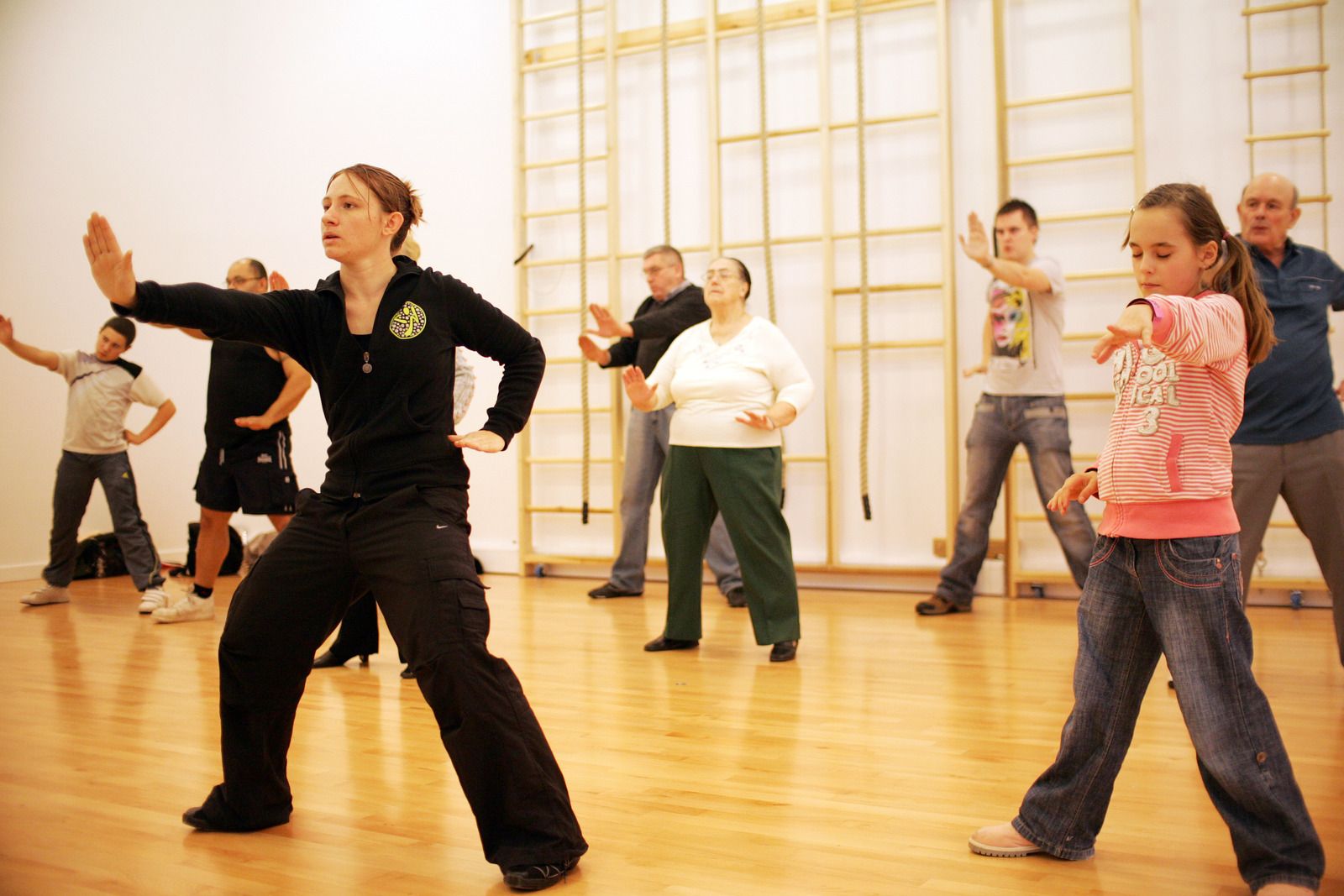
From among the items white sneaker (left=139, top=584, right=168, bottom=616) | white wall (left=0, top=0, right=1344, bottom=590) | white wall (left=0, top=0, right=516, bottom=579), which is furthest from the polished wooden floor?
white wall (left=0, top=0, right=516, bottom=579)

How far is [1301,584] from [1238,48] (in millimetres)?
2296

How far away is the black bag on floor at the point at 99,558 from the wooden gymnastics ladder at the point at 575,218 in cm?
240

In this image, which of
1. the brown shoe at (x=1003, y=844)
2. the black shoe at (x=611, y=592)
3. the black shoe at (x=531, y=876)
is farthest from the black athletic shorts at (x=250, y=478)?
the brown shoe at (x=1003, y=844)

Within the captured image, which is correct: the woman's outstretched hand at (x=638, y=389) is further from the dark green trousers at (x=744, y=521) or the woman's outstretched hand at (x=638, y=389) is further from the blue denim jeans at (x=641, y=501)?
the blue denim jeans at (x=641, y=501)

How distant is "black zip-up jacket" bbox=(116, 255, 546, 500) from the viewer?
206 centimetres

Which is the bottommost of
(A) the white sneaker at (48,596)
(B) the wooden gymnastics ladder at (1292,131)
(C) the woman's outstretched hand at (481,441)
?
(A) the white sneaker at (48,596)

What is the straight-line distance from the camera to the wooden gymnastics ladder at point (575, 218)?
6.23m

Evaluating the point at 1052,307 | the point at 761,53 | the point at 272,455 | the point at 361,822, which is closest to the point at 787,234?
the point at 761,53

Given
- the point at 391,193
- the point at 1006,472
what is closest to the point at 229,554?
the point at 1006,472

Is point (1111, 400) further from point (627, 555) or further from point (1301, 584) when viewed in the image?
point (627, 555)

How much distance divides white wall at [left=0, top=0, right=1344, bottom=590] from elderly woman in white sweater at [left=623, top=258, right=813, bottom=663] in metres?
1.89

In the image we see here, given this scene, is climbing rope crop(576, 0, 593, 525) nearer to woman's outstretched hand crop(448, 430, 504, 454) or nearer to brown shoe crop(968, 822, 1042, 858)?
woman's outstretched hand crop(448, 430, 504, 454)

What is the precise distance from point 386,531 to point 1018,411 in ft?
10.8

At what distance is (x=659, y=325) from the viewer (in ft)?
16.0
